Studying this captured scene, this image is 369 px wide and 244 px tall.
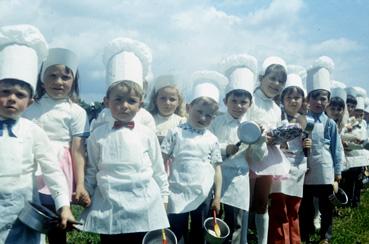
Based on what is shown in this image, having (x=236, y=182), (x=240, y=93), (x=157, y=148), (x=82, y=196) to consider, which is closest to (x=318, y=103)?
(x=240, y=93)

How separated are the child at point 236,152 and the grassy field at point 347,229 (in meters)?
1.77

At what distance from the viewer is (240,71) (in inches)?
198

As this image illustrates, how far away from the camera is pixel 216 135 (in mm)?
4957

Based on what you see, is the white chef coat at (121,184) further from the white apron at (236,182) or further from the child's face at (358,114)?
the child's face at (358,114)

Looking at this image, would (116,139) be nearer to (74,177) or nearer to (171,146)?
(74,177)

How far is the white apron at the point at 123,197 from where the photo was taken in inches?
139

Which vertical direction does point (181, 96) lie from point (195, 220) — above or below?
above

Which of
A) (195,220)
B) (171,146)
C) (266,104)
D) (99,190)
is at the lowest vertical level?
(195,220)

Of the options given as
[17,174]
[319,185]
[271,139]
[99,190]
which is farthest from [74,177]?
[319,185]

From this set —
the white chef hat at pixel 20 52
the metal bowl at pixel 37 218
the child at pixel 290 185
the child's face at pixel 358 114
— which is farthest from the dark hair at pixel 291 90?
the child's face at pixel 358 114

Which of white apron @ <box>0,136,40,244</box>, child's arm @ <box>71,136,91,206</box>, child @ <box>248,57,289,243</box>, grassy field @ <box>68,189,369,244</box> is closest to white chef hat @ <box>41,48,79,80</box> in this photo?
child's arm @ <box>71,136,91,206</box>

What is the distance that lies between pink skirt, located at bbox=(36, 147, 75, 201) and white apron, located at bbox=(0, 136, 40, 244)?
1.60 feet

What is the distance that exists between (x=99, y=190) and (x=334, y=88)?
4.19 m

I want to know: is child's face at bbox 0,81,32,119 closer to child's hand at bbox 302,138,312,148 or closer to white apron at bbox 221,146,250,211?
white apron at bbox 221,146,250,211
